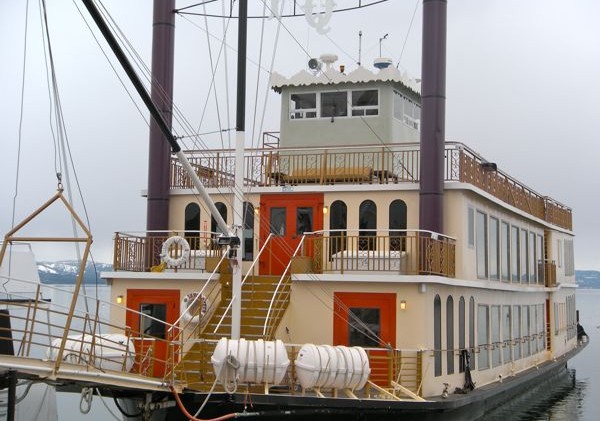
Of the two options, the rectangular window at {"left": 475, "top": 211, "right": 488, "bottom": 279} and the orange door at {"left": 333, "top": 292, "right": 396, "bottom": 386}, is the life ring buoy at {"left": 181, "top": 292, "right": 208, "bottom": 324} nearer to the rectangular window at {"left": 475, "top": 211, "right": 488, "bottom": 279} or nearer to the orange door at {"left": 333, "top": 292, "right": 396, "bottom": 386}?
the orange door at {"left": 333, "top": 292, "right": 396, "bottom": 386}

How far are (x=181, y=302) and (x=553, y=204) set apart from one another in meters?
17.5

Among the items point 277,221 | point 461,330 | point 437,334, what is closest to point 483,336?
point 461,330

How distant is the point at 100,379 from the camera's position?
1332cm

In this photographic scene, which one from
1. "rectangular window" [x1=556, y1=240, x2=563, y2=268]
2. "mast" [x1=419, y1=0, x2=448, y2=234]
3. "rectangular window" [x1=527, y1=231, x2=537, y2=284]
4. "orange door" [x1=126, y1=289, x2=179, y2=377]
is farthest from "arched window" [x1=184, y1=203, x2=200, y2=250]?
"rectangular window" [x1=556, y1=240, x2=563, y2=268]

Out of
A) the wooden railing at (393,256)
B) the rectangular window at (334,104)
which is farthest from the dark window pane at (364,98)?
the wooden railing at (393,256)

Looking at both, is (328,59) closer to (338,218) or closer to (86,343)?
(338,218)

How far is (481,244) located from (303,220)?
4.29 metres

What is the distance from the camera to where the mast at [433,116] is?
18422mm

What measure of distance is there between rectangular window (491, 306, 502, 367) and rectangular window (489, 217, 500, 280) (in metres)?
0.87

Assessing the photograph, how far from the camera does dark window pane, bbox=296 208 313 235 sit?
19.9 metres

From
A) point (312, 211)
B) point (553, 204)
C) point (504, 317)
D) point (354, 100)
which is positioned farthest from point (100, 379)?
point (553, 204)

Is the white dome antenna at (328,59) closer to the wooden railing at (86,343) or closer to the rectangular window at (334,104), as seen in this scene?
the rectangular window at (334,104)

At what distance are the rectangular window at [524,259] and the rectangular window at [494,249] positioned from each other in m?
3.43

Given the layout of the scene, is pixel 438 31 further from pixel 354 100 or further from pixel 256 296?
pixel 256 296
